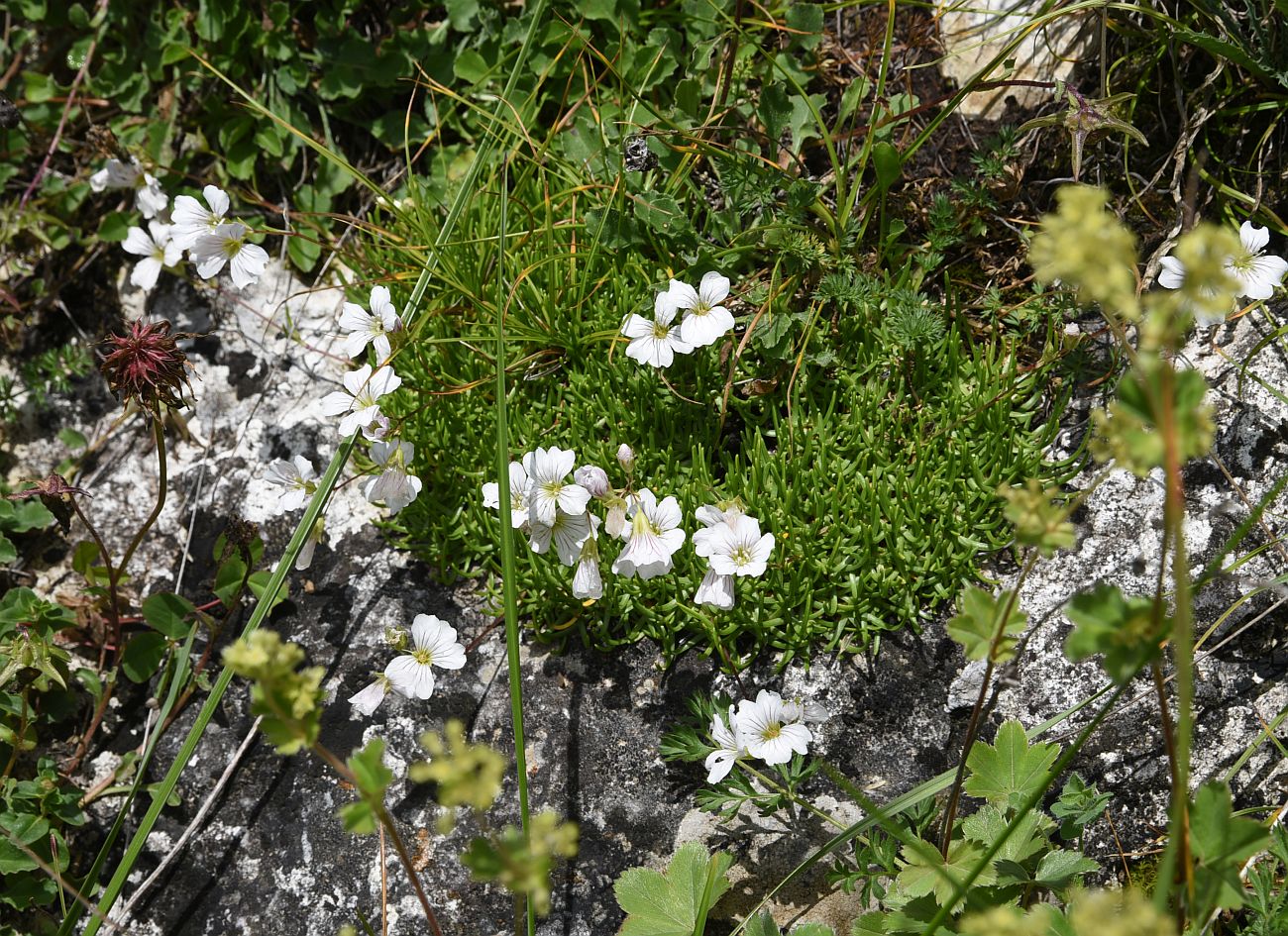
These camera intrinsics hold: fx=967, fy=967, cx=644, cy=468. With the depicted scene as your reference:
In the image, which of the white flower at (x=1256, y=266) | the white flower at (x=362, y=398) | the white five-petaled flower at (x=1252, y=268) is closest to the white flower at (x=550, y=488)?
the white flower at (x=362, y=398)

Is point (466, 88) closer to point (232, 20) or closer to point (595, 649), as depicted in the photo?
point (232, 20)

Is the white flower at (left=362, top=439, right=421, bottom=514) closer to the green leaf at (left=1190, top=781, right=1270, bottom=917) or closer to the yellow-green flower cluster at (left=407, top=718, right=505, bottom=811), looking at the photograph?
the yellow-green flower cluster at (left=407, top=718, right=505, bottom=811)

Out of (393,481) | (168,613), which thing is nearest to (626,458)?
(393,481)

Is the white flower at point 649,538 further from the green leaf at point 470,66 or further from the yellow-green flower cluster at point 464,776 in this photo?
the green leaf at point 470,66

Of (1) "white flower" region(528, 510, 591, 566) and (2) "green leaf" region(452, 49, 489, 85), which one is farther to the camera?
(2) "green leaf" region(452, 49, 489, 85)

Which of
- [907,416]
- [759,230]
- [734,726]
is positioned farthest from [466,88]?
[734,726]

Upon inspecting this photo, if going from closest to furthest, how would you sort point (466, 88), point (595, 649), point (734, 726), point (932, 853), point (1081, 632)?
point (1081, 632) → point (932, 853) → point (734, 726) → point (595, 649) → point (466, 88)

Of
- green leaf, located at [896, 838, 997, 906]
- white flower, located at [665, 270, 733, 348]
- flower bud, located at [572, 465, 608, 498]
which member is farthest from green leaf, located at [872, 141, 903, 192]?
green leaf, located at [896, 838, 997, 906]
